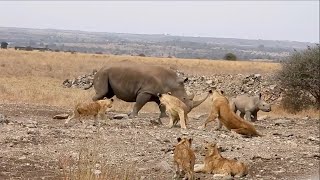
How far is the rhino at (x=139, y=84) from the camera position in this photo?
19281 millimetres

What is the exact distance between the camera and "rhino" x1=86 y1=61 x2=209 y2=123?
19.3m

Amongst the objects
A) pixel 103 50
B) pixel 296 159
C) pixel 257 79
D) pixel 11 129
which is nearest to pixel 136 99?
pixel 11 129

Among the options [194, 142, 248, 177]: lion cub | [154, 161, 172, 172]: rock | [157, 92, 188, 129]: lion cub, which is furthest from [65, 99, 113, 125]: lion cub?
[194, 142, 248, 177]: lion cub

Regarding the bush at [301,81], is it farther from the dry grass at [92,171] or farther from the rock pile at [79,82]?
the dry grass at [92,171]

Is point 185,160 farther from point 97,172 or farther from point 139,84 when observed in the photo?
point 139,84

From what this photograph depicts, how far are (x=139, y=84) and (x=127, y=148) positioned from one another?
644cm

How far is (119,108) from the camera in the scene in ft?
81.4

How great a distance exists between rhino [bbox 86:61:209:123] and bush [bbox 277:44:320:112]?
10.4 meters

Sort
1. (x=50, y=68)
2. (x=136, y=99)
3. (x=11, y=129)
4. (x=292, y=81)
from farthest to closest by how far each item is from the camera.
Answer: (x=50, y=68), (x=292, y=81), (x=136, y=99), (x=11, y=129)

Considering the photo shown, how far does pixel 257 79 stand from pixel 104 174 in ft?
107

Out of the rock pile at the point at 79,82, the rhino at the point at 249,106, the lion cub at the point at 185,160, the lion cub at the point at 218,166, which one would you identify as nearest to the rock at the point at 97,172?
the lion cub at the point at 185,160

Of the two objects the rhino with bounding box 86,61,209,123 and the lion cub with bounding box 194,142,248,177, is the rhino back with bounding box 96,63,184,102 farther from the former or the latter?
the lion cub with bounding box 194,142,248,177

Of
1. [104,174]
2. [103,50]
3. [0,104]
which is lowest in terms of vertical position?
[103,50]

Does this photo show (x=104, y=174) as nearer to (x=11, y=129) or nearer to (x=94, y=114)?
(x=11, y=129)
